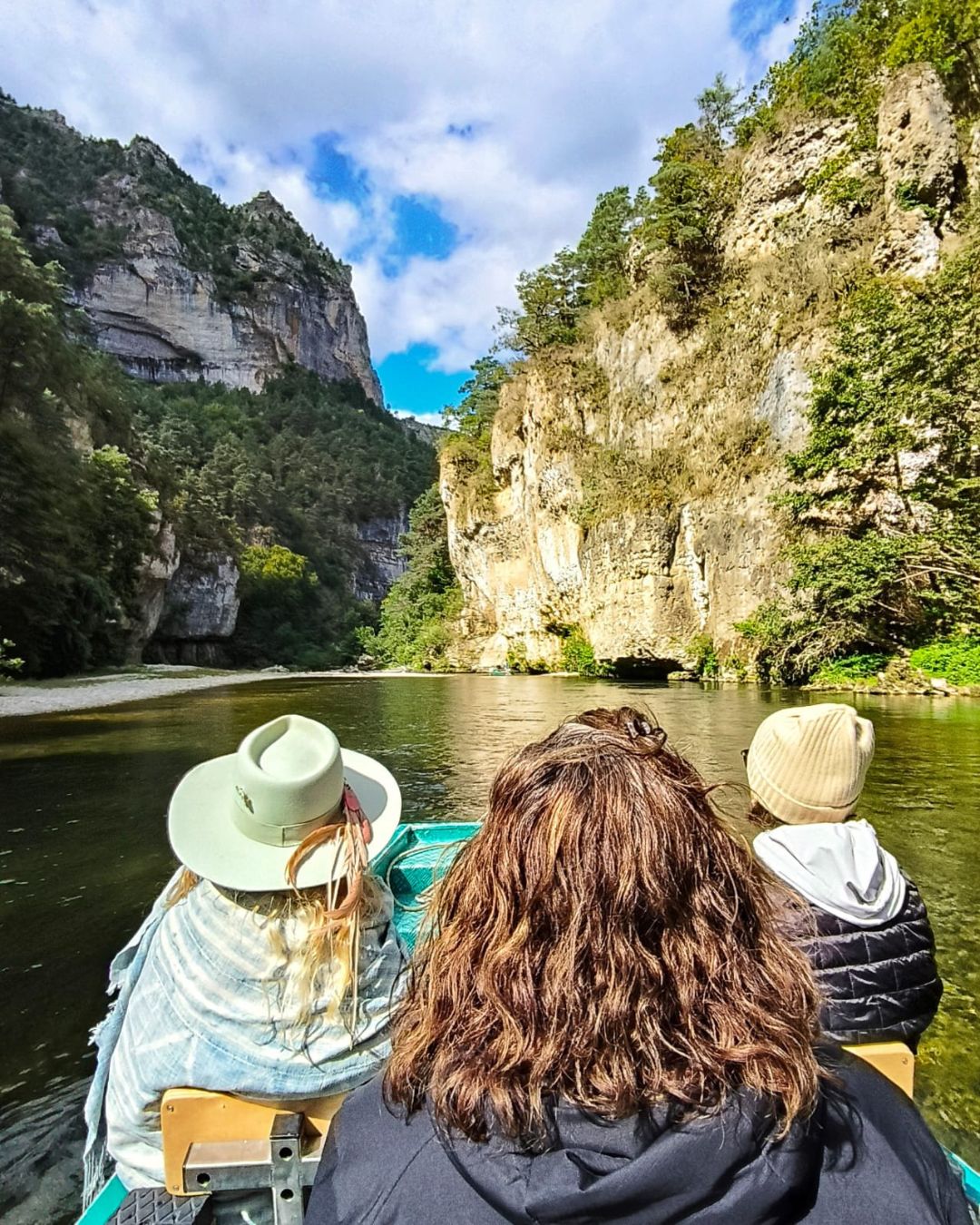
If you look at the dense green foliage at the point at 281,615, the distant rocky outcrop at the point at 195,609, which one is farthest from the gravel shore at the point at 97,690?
the dense green foliage at the point at 281,615

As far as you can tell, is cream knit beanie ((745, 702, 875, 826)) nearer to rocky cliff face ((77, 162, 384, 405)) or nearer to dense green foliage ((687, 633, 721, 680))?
dense green foliage ((687, 633, 721, 680))

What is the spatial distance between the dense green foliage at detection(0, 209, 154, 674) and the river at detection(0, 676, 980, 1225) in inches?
215

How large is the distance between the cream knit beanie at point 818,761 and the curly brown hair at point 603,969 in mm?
835

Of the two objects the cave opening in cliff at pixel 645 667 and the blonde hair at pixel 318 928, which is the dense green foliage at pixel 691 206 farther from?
the blonde hair at pixel 318 928

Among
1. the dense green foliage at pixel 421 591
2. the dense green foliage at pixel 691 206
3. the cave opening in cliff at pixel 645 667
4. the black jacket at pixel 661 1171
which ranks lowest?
the cave opening in cliff at pixel 645 667

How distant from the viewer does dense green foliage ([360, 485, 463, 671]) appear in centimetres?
4181

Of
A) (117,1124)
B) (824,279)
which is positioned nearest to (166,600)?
(824,279)

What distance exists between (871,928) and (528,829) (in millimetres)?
1087

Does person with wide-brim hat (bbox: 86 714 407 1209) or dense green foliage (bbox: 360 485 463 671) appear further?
dense green foliage (bbox: 360 485 463 671)

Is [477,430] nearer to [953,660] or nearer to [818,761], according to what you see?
[953,660]

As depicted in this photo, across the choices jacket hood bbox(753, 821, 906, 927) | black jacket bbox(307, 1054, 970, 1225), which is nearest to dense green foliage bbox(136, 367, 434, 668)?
jacket hood bbox(753, 821, 906, 927)

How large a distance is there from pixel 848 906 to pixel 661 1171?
103 centimetres

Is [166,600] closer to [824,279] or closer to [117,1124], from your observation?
[824,279]

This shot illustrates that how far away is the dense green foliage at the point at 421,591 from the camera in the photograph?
41.8 m
